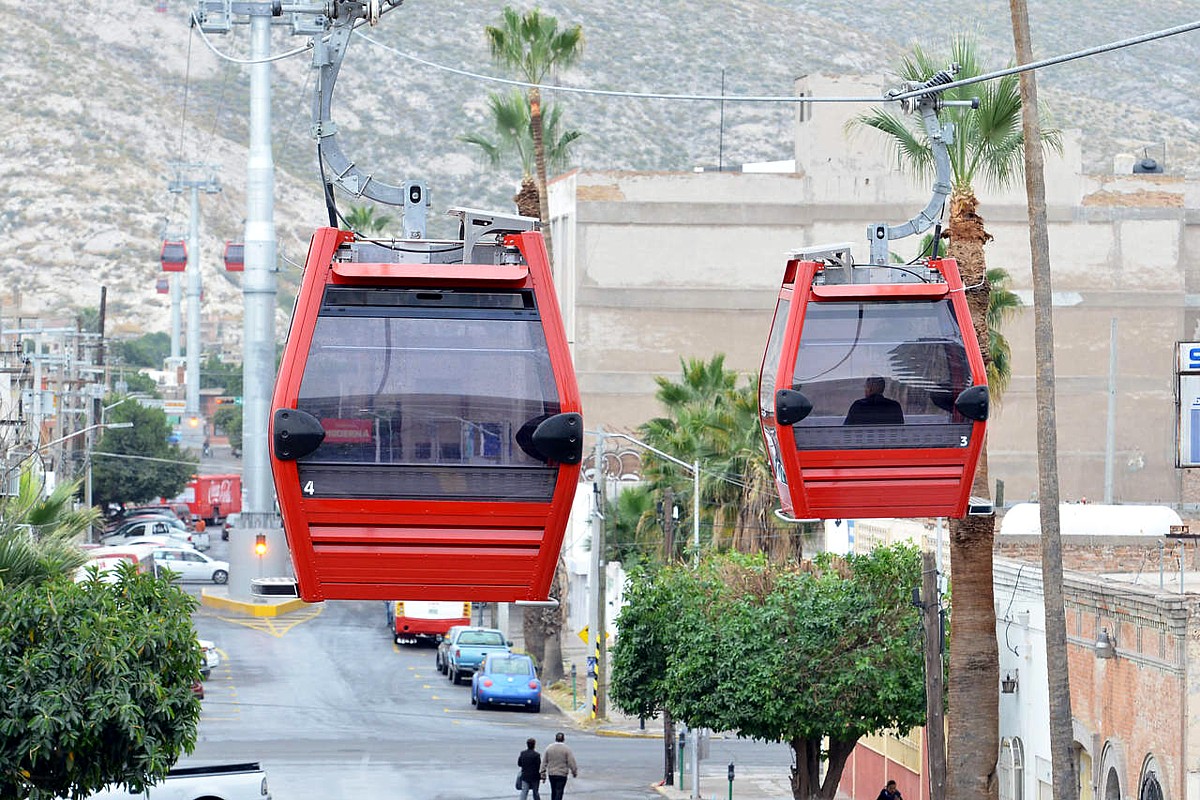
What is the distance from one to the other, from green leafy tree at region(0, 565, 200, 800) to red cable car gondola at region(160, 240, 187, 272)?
108273 millimetres

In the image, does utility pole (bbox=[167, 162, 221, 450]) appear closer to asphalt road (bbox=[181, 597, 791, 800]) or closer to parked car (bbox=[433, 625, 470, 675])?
asphalt road (bbox=[181, 597, 791, 800])

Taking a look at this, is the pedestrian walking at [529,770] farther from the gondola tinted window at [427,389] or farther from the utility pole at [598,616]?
the gondola tinted window at [427,389]

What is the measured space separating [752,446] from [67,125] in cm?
15142

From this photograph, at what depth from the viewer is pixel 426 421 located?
12312 mm

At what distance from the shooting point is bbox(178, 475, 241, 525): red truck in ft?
314

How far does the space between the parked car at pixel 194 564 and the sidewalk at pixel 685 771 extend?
1815 centimetres

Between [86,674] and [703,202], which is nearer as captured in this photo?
[86,674]

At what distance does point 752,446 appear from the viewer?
157ft

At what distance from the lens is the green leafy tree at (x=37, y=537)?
2227 centimetres

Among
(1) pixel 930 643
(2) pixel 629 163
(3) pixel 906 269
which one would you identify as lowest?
(1) pixel 930 643

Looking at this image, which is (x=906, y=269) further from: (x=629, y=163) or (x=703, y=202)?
(x=629, y=163)

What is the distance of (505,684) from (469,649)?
16.2 ft

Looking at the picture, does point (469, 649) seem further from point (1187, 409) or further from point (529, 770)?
point (1187, 409)

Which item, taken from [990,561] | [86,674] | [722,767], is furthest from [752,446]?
[86,674]
